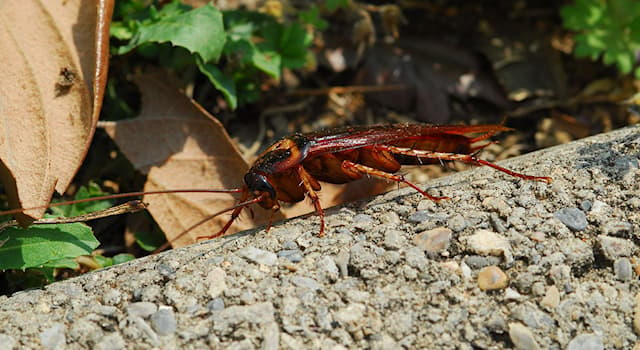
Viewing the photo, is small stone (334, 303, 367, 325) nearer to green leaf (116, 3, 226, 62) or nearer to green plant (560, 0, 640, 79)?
green leaf (116, 3, 226, 62)

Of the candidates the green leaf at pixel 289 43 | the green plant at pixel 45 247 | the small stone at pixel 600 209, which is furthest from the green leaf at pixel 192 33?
the small stone at pixel 600 209

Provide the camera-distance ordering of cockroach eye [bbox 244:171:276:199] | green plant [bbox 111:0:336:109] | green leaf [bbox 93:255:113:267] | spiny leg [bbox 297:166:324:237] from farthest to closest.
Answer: green plant [bbox 111:0:336:109] → green leaf [bbox 93:255:113:267] → cockroach eye [bbox 244:171:276:199] → spiny leg [bbox 297:166:324:237]

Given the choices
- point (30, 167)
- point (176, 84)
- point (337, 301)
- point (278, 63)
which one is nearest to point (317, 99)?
point (278, 63)

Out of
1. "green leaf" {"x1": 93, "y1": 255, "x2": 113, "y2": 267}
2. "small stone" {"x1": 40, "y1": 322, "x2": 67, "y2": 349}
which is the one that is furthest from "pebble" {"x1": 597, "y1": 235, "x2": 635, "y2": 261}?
"green leaf" {"x1": 93, "y1": 255, "x2": 113, "y2": 267}

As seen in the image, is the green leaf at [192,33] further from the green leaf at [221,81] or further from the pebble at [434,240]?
the pebble at [434,240]

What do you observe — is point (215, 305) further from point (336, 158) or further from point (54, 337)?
point (336, 158)
